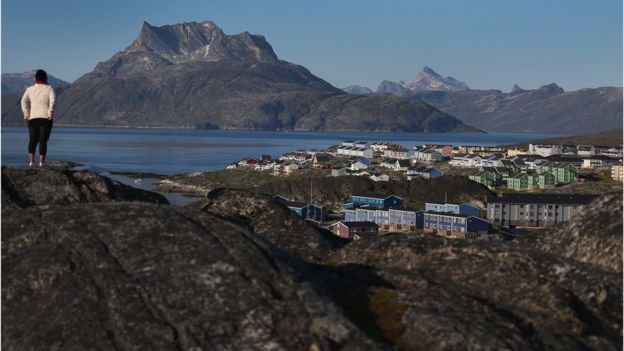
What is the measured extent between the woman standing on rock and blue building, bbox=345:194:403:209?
100 metres

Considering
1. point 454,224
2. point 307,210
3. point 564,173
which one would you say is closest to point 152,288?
point 454,224

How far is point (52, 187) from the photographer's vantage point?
1648cm

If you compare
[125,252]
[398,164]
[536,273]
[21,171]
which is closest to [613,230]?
[536,273]

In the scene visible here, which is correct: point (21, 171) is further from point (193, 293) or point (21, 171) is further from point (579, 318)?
point (579, 318)

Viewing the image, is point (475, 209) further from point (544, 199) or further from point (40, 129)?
point (40, 129)

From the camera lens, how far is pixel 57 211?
44.9ft

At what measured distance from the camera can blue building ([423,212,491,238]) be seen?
96.6 m

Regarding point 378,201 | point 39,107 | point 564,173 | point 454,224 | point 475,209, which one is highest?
point 39,107

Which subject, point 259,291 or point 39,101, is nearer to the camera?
point 259,291

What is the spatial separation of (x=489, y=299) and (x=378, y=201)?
108 meters

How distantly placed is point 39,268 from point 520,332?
714 cm

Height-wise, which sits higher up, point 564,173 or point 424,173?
point 564,173

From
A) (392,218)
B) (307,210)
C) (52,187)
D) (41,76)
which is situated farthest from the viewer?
(392,218)

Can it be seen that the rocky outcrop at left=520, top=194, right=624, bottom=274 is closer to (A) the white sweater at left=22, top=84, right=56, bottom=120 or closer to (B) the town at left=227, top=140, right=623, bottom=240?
(A) the white sweater at left=22, top=84, right=56, bottom=120
